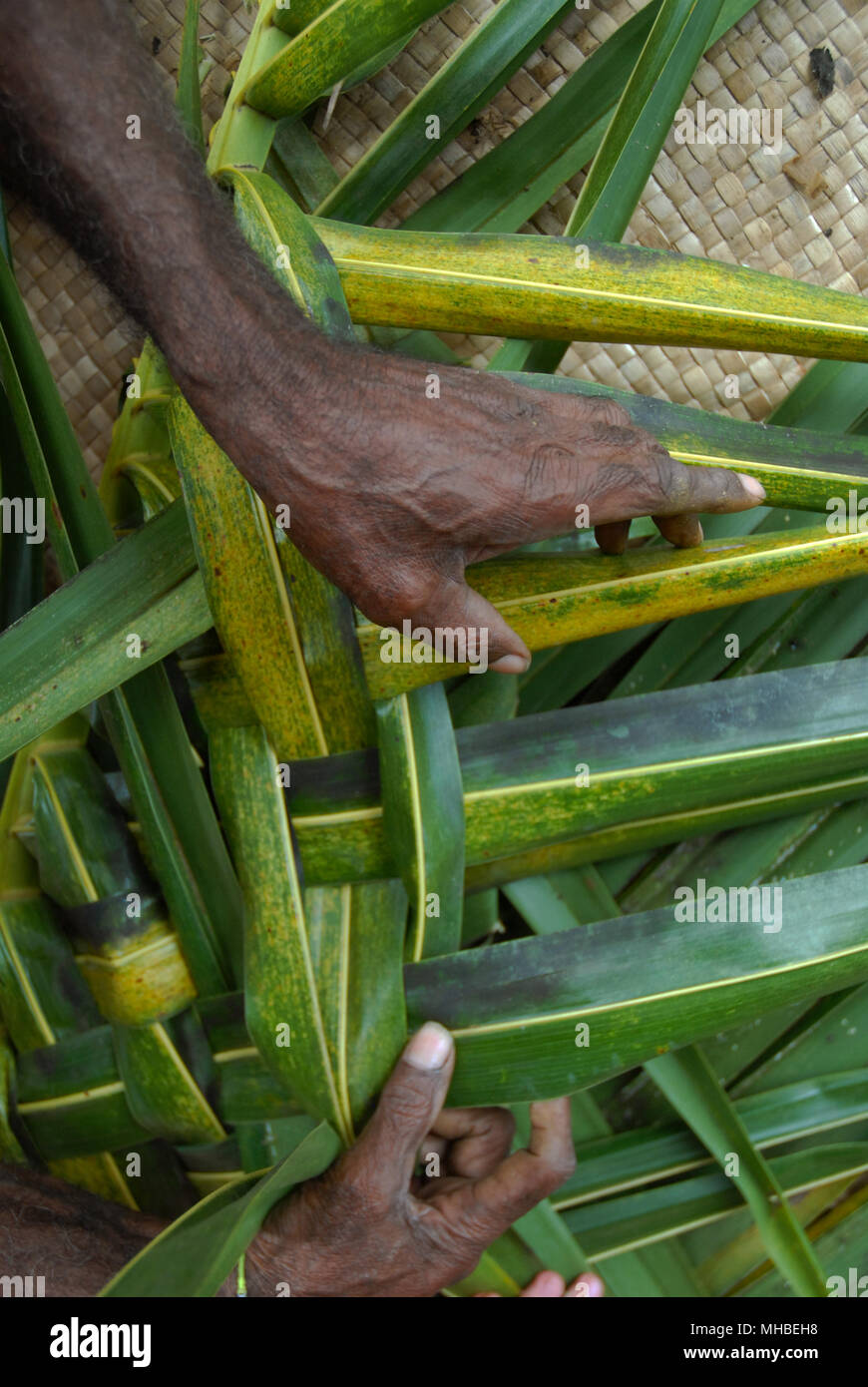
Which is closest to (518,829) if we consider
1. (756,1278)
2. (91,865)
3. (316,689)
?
(316,689)

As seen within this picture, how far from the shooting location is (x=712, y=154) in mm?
806

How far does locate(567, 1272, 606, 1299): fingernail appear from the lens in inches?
31.1

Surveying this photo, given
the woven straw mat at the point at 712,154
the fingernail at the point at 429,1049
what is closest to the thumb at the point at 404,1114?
the fingernail at the point at 429,1049

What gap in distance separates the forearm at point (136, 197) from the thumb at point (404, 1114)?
36 cm

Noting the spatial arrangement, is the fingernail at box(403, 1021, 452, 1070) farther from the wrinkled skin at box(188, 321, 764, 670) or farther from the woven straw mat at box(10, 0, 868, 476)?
the woven straw mat at box(10, 0, 868, 476)

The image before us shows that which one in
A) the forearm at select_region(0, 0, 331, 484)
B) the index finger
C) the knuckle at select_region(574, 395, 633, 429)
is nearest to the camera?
the forearm at select_region(0, 0, 331, 484)

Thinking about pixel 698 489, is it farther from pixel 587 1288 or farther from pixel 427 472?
pixel 587 1288

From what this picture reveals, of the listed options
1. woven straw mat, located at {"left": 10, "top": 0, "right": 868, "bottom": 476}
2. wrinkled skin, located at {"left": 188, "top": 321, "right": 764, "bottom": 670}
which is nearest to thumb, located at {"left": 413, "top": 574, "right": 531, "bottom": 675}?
wrinkled skin, located at {"left": 188, "top": 321, "right": 764, "bottom": 670}

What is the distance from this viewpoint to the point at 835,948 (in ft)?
2.14

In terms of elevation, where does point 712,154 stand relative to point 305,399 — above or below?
above

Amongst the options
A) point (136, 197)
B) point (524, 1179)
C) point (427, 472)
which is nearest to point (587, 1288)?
point (524, 1179)

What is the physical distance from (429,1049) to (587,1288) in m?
0.30

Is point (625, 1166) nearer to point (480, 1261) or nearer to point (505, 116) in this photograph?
point (480, 1261)

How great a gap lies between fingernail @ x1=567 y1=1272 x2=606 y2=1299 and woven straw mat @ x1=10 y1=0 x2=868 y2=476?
2.26ft
